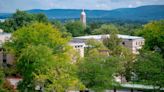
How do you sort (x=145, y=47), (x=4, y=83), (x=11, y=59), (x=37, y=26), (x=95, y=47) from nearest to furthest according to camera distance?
(x=4, y=83) → (x=37, y=26) → (x=145, y=47) → (x=11, y=59) → (x=95, y=47)

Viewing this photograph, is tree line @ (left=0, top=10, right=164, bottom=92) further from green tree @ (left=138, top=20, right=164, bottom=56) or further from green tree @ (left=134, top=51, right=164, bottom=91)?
green tree @ (left=138, top=20, right=164, bottom=56)

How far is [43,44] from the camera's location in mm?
32500

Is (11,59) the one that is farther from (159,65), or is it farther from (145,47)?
(159,65)

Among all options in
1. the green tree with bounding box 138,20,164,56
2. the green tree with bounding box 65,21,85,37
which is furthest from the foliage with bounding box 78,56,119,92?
the green tree with bounding box 65,21,85,37

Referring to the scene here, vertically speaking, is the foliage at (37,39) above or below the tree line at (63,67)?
above

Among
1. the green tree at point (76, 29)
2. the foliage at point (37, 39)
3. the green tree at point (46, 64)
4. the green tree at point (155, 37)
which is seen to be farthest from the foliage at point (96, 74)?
the green tree at point (76, 29)

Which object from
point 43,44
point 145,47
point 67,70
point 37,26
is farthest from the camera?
point 145,47

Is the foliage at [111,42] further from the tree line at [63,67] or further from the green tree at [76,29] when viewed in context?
the green tree at [76,29]

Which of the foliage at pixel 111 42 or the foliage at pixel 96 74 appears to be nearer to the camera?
the foliage at pixel 96 74

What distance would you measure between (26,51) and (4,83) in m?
3.64

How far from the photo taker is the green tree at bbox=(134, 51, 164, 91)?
98.8ft

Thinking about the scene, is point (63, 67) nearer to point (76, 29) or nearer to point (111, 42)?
point (111, 42)

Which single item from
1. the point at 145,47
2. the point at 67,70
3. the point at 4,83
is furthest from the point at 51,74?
the point at 145,47

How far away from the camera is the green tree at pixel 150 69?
98.8 feet
